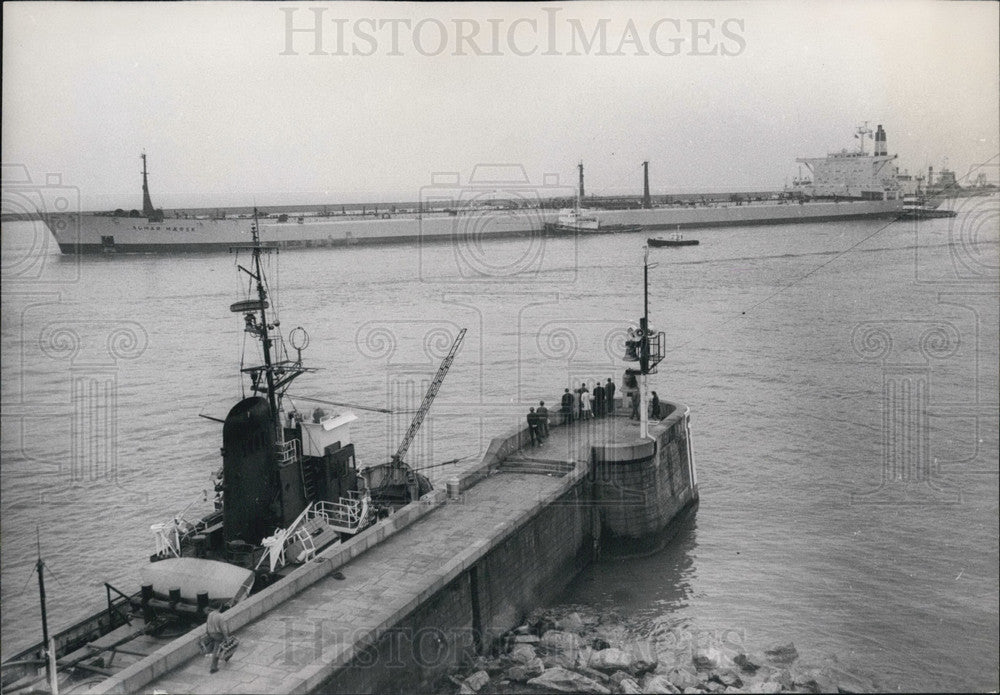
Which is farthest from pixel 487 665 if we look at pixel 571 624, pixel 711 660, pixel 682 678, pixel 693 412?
pixel 693 412

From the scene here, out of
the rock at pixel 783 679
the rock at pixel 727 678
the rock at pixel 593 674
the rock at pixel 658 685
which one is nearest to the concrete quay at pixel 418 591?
the rock at pixel 593 674

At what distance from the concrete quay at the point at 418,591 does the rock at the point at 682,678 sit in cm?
314

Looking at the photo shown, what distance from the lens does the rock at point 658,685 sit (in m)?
13.7

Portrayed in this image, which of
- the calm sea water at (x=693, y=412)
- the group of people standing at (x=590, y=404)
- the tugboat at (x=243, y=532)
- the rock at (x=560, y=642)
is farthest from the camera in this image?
the group of people standing at (x=590, y=404)

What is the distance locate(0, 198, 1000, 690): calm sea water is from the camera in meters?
17.9

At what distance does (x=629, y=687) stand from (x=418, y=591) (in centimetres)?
386

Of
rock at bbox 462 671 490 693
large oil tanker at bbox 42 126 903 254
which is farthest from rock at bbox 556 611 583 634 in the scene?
large oil tanker at bbox 42 126 903 254

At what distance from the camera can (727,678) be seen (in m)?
14.4

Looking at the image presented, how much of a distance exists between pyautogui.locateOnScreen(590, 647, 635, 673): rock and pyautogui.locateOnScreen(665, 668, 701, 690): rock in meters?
0.69

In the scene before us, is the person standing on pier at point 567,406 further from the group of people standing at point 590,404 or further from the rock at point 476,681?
the rock at point 476,681

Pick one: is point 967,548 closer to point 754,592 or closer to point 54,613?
point 754,592

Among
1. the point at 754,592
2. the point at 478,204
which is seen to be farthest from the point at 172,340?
the point at 478,204

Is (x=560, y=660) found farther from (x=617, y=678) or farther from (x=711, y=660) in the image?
(x=711, y=660)

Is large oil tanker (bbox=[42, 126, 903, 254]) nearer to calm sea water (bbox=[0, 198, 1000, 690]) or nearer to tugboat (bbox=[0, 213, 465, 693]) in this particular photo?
calm sea water (bbox=[0, 198, 1000, 690])
